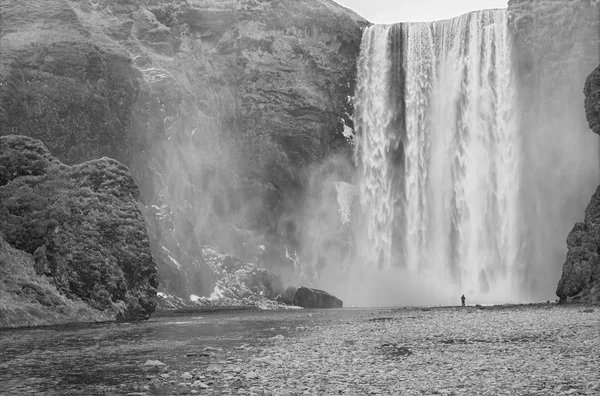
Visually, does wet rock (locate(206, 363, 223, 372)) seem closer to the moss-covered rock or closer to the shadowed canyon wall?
the shadowed canyon wall

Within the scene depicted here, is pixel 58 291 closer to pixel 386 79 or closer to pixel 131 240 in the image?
pixel 131 240

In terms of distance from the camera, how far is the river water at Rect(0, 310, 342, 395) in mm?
16188

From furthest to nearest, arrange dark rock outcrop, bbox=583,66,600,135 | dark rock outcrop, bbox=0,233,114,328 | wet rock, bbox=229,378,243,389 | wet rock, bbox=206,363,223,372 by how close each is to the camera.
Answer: dark rock outcrop, bbox=583,66,600,135 → dark rock outcrop, bbox=0,233,114,328 → wet rock, bbox=206,363,223,372 → wet rock, bbox=229,378,243,389

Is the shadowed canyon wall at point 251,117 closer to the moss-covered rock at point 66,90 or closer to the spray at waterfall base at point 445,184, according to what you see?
the moss-covered rock at point 66,90

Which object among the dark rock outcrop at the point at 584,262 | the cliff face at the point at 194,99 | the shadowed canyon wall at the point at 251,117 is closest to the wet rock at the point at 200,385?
the dark rock outcrop at the point at 584,262

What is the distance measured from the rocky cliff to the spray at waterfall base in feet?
68.9

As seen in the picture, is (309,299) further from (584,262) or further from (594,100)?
(594,100)

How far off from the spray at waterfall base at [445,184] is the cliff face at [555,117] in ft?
0.56

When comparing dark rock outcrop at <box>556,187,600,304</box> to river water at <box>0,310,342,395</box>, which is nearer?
river water at <box>0,310,342,395</box>

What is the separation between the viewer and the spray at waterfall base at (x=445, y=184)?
7794 centimetres

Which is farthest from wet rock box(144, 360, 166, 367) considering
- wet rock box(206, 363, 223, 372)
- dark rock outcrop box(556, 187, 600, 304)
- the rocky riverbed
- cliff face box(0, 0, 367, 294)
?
cliff face box(0, 0, 367, 294)

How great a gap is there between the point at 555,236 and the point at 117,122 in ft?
155

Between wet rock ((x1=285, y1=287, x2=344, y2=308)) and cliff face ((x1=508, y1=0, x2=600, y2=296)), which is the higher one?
cliff face ((x1=508, y1=0, x2=600, y2=296))

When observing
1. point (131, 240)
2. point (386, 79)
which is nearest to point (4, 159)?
point (131, 240)
